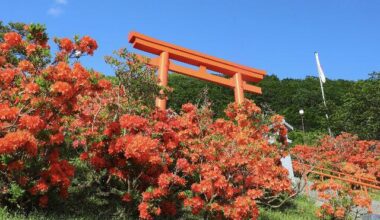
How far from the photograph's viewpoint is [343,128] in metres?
25.9

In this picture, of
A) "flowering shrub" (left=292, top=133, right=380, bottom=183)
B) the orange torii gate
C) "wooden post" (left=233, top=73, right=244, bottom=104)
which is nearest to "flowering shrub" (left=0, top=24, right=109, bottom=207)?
the orange torii gate

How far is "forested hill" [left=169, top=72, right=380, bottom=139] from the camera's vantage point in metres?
24.3

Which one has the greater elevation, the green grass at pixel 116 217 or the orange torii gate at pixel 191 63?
the orange torii gate at pixel 191 63

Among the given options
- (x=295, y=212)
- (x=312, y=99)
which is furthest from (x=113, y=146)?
(x=312, y=99)

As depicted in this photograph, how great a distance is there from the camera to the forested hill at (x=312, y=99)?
958 inches

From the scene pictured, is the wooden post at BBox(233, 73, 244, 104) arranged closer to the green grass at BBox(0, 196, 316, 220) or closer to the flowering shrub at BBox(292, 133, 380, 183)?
the green grass at BBox(0, 196, 316, 220)

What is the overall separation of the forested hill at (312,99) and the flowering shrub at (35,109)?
33.9ft

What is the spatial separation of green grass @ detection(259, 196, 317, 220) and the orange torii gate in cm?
487

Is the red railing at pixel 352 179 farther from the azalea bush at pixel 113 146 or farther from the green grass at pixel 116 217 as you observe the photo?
the azalea bush at pixel 113 146

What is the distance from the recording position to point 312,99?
34.9 metres

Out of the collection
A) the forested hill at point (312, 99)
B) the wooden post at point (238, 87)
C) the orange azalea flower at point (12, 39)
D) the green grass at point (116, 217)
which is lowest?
the green grass at point (116, 217)

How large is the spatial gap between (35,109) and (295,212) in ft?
24.4

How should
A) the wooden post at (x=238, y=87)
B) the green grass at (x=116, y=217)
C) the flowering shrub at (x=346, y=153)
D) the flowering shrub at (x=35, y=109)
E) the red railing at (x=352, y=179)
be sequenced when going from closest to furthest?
the flowering shrub at (x=35, y=109)
the green grass at (x=116, y=217)
the red railing at (x=352, y=179)
the wooden post at (x=238, y=87)
the flowering shrub at (x=346, y=153)

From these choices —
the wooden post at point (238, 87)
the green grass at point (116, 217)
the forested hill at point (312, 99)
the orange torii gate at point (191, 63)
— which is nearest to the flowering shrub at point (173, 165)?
the green grass at point (116, 217)
